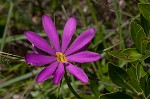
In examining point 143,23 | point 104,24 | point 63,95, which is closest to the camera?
point 143,23

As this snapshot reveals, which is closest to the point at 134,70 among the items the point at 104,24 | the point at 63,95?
the point at 63,95

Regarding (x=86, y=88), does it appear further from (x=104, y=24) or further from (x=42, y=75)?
(x=42, y=75)

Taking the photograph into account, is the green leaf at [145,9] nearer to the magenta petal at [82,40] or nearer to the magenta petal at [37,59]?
the magenta petal at [82,40]

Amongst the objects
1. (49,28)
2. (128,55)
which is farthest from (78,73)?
(128,55)

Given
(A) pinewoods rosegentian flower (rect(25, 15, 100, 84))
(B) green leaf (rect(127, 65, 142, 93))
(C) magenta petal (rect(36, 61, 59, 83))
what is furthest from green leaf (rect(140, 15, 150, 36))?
(C) magenta petal (rect(36, 61, 59, 83))

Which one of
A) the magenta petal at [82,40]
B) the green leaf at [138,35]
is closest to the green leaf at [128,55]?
the green leaf at [138,35]

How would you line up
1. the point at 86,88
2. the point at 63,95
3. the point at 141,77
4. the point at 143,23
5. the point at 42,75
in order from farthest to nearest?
1. the point at 86,88
2. the point at 63,95
3. the point at 143,23
4. the point at 141,77
5. the point at 42,75

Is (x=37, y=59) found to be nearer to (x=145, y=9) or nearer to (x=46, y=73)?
(x=46, y=73)
